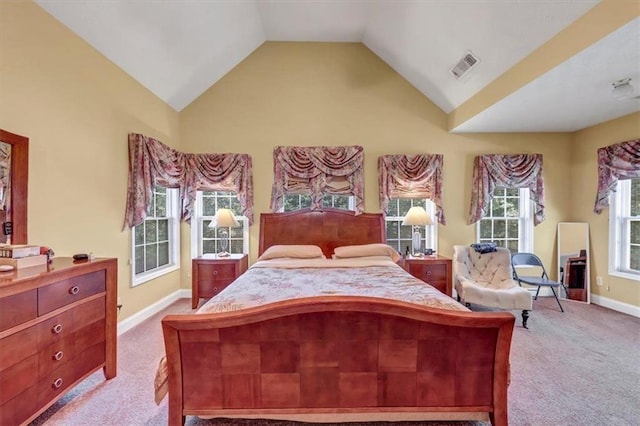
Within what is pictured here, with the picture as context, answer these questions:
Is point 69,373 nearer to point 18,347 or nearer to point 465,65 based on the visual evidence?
point 18,347

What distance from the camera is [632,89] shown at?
2.68 metres

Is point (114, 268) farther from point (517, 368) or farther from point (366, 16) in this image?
point (366, 16)

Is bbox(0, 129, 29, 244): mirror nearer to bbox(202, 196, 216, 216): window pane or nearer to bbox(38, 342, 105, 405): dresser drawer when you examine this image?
bbox(38, 342, 105, 405): dresser drawer

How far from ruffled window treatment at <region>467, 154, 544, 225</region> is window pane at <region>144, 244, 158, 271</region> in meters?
4.47

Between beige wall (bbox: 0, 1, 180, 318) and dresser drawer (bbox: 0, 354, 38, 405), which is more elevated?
beige wall (bbox: 0, 1, 180, 318)

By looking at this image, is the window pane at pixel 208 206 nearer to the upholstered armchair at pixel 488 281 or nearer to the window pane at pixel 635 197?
the upholstered armchair at pixel 488 281

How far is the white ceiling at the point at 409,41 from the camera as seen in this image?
2463 millimetres

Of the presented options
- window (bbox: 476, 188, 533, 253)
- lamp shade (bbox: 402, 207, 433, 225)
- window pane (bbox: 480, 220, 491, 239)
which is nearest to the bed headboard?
lamp shade (bbox: 402, 207, 433, 225)

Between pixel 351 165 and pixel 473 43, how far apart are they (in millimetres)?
1945

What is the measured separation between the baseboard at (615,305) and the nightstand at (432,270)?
2127 mm

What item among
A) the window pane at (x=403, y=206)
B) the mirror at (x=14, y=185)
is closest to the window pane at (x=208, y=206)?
the mirror at (x=14, y=185)

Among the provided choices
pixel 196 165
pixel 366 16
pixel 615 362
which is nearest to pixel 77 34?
pixel 196 165

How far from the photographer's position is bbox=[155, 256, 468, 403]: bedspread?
1.96 metres

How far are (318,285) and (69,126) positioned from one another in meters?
2.52
